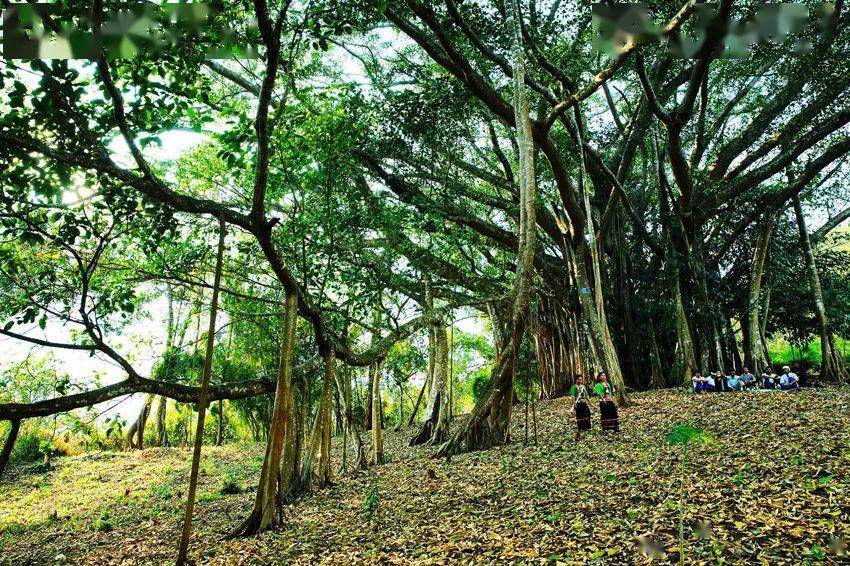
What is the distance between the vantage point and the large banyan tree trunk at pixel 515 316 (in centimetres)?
692


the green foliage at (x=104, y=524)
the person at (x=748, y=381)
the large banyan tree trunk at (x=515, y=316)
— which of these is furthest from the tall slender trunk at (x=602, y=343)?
the green foliage at (x=104, y=524)

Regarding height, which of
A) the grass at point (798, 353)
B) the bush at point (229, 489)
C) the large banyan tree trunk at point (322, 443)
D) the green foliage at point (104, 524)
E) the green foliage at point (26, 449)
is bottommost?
the green foliage at point (104, 524)

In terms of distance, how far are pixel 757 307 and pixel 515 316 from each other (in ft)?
27.8

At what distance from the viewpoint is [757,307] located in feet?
39.6

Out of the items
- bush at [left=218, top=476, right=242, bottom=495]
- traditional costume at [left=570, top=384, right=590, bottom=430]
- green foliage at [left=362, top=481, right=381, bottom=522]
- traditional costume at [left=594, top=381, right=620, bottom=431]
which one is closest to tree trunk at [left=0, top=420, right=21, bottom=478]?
green foliage at [left=362, top=481, right=381, bottom=522]

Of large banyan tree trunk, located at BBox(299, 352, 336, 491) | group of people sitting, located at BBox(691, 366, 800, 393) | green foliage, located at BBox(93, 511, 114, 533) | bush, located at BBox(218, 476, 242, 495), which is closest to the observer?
large banyan tree trunk, located at BBox(299, 352, 336, 491)

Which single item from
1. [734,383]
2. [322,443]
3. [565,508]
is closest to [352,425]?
[322,443]

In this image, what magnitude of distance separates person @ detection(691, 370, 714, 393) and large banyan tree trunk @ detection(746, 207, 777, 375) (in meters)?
2.22

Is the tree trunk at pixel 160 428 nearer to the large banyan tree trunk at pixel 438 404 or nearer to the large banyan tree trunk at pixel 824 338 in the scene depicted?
the large banyan tree trunk at pixel 438 404

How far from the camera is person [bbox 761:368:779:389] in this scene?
11005 mm

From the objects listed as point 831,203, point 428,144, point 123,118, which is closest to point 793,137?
point 831,203

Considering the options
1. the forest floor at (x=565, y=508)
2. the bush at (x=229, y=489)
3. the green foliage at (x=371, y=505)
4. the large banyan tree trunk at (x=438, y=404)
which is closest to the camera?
the forest floor at (x=565, y=508)

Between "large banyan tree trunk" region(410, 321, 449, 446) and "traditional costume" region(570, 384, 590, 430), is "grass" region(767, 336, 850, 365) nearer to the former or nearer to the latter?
"large banyan tree trunk" region(410, 321, 449, 446)

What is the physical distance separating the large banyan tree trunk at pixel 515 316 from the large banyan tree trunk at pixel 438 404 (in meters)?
3.89
